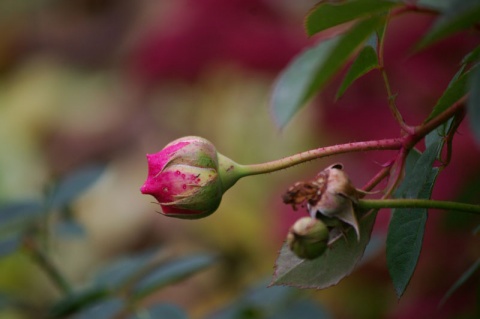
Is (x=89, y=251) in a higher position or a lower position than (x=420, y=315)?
higher

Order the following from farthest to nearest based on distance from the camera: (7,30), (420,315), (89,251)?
(7,30)
(89,251)
(420,315)

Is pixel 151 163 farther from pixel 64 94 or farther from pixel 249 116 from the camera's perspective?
pixel 64 94

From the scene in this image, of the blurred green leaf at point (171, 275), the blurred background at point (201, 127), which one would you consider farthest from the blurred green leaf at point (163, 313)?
the blurred background at point (201, 127)

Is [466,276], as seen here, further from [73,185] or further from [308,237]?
[73,185]

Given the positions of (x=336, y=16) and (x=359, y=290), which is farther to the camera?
(x=359, y=290)

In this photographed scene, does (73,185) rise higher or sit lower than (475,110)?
higher

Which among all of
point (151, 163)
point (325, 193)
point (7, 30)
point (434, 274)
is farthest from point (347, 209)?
point (7, 30)

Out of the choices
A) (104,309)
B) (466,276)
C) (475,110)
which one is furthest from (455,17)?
(104,309)
